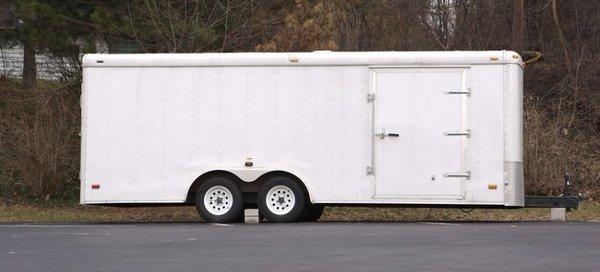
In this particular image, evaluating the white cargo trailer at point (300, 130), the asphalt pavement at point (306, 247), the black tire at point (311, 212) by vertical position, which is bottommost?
the asphalt pavement at point (306, 247)

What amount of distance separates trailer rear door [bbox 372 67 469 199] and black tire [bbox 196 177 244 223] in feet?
7.39

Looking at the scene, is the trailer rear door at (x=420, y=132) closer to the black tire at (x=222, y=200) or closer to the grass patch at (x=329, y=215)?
the black tire at (x=222, y=200)

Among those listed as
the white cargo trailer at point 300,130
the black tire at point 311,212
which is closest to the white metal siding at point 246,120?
the white cargo trailer at point 300,130

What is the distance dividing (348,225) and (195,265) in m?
6.30

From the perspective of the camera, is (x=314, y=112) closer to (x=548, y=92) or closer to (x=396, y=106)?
(x=396, y=106)

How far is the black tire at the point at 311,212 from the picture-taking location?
20422mm

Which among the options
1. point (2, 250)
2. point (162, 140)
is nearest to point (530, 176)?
point (162, 140)

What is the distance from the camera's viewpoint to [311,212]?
817 inches

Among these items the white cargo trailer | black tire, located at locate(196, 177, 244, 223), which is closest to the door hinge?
the white cargo trailer

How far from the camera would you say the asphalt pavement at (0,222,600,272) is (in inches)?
497

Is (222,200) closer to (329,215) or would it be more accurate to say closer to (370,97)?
(370,97)

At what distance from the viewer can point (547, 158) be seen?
25969mm

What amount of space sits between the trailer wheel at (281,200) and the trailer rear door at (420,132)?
128 cm

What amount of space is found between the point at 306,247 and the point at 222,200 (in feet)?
18.1
